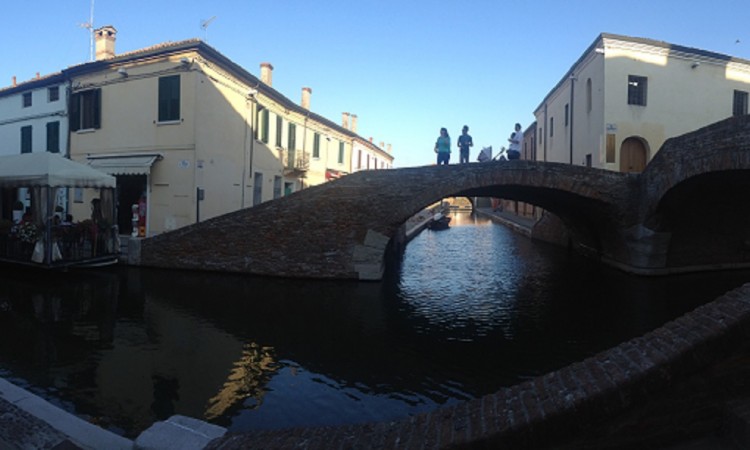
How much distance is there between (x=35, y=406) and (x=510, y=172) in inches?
426

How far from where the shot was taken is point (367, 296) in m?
10.0

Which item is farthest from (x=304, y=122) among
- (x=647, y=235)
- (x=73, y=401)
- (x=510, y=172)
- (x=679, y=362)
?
(x=679, y=362)

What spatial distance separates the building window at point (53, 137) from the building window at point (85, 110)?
127cm

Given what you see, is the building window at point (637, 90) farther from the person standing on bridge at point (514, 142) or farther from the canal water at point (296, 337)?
the canal water at point (296, 337)

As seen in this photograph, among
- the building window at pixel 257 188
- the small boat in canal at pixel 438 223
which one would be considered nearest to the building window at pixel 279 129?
the building window at pixel 257 188

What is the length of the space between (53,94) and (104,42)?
3.55 meters

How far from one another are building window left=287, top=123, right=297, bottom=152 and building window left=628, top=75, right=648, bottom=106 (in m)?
15.6

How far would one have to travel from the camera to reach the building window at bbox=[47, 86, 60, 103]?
18878 millimetres

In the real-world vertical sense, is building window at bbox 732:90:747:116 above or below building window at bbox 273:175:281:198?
above

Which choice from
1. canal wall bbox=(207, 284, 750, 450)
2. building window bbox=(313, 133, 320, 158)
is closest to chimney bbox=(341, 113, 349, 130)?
building window bbox=(313, 133, 320, 158)

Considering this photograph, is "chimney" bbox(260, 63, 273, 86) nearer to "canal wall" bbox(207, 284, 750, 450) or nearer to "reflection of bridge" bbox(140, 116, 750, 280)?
"reflection of bridge" bbox(140, 116, 750, 280)

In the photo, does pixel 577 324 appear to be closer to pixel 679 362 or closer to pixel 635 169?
pixel 679 362

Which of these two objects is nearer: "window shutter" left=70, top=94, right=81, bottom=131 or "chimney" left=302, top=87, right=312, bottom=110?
Answer: "window shutter" left=70, top=94, right=81, bottom=131

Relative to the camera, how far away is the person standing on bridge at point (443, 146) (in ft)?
44.6
